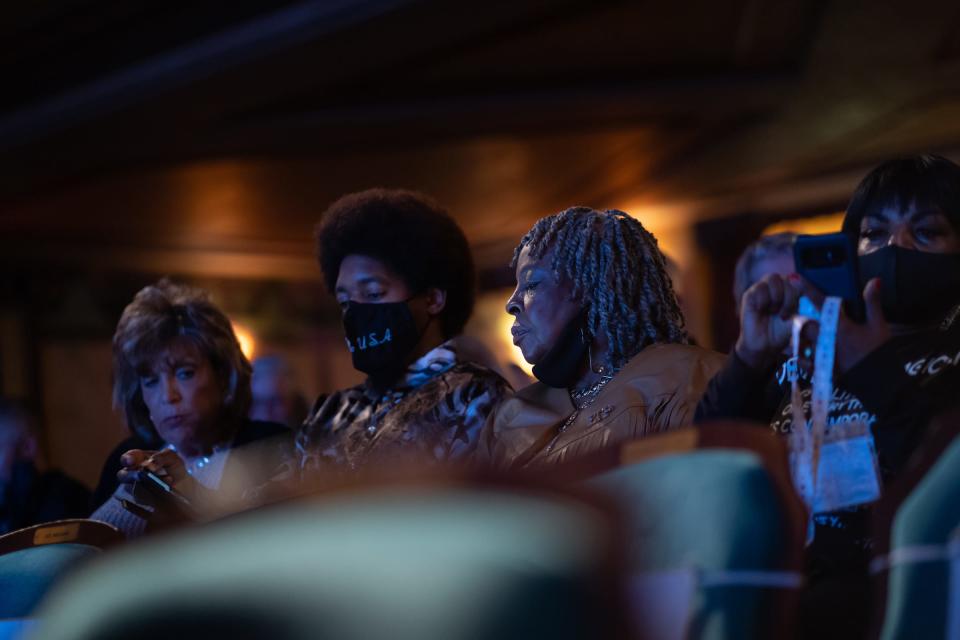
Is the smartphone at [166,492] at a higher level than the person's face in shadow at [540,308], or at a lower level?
lower

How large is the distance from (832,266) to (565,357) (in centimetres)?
82

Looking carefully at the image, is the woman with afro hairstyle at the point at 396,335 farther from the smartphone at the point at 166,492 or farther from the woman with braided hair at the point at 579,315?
the smartphone at the point at 166,492

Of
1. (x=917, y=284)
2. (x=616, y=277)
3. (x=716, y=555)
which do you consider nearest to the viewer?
(x=716, y=555)

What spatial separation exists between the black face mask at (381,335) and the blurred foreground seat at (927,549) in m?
1.72

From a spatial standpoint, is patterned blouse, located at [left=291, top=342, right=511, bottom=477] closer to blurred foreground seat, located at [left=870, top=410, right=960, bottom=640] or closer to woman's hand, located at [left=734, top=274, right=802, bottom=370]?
woman's hand, located at [left=734, top=274, right=802, bottom=370]

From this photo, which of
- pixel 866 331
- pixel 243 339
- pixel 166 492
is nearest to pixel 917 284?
pixel 866 331

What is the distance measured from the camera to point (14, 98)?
7.63 m

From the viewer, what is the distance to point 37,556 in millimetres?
1930

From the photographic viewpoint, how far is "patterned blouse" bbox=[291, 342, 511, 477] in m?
2.57

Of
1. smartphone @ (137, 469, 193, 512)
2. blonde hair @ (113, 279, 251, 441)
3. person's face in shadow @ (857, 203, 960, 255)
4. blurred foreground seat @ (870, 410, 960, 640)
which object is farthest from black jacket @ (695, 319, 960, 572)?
blonde hair @ (113, 279, 251, 441)

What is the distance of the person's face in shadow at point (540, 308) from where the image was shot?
2.32m

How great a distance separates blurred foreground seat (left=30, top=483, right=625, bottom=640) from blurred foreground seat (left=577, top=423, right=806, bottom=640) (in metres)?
0.20

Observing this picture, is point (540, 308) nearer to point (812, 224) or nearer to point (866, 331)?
point (866, 331)

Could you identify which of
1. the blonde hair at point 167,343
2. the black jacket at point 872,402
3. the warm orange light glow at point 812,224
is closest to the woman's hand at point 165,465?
Answer: the blonde hair at point 167,343
